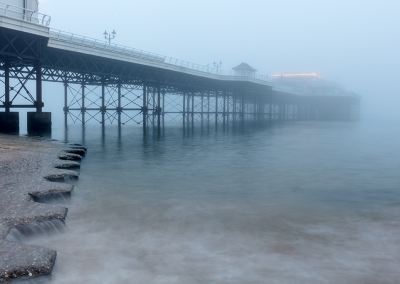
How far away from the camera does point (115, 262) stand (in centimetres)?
534

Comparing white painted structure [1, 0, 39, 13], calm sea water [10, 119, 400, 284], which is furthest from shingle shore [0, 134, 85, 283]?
white painted structure [1, 0, 39, 13]

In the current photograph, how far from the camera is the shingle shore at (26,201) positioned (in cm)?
468

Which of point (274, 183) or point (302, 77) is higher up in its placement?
point (302, 77)

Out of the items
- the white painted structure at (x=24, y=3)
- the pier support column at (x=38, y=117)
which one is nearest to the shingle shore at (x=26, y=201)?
the pier support column at (x=38, y=117)

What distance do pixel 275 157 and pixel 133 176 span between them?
7.73 metres


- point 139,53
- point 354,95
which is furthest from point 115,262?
point 354,95

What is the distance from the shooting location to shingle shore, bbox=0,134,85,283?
468 centimetres

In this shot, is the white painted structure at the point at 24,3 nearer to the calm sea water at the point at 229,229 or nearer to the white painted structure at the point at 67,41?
the white painted structure at the point at 67,41

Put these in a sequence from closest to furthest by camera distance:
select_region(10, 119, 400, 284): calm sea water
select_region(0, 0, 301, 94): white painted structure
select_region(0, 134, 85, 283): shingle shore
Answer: select_region(0, 134, 85, 283): shingle shore, select_region(10, 119, 400, 284): calm sea water, select_region(0, 0, 301, 94): white painted structure

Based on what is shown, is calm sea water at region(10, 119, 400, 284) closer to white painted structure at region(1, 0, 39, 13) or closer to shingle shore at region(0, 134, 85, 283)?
shingle shore at region(0, 134, 85, 283)

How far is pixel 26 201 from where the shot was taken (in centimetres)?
736

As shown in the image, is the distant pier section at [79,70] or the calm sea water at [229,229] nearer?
the calm sea water at [229,229]

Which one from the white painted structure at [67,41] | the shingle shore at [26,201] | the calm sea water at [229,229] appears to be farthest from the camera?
the white painted structure at [67,41]

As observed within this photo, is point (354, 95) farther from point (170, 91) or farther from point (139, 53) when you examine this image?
point (139, 53)
